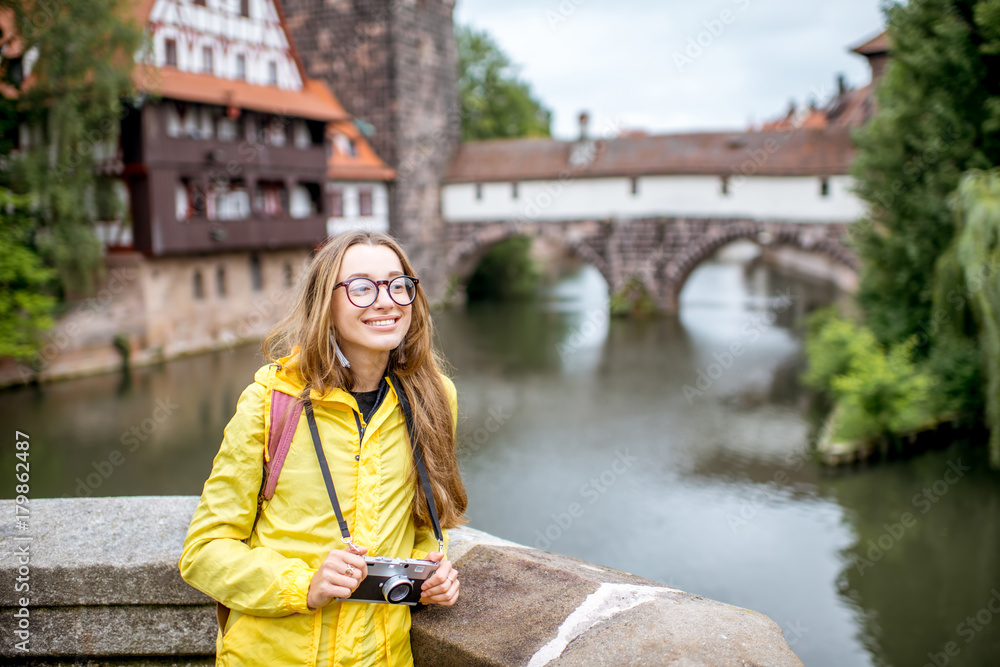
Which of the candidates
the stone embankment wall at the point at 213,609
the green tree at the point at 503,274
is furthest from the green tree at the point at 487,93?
the stone embankment wall at the point at 213,609

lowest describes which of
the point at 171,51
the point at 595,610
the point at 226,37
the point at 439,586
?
the point at 595,610

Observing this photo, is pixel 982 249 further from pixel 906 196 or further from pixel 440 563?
pixel 440 563

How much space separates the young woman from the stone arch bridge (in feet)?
70.2

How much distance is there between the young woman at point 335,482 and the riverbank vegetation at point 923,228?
8029 mm

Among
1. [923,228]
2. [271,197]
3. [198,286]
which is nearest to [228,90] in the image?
[271,197]

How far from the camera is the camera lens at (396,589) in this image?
185 cm

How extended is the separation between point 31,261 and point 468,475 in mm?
8197

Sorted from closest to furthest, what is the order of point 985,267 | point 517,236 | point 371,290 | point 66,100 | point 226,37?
1. point 371,290
2. point 985,267
3. point 66,100
4. point 226,37
5. point 517,236

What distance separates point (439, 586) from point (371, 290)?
0.71 metres

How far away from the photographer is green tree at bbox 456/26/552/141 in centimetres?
3288

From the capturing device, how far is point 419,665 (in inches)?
83.2

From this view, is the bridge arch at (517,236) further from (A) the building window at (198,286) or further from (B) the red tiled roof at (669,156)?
(A) the building window at (198,286)

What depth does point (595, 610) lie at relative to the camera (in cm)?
210

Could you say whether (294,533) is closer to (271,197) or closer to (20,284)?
(20,284)
